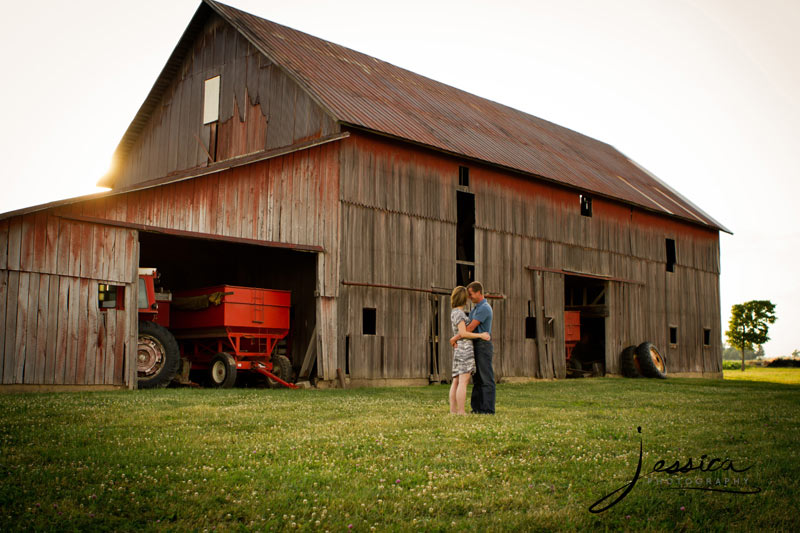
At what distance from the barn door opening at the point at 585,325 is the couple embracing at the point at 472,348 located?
1872 centimetres

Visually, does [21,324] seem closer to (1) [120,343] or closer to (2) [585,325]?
(1) [120,343]

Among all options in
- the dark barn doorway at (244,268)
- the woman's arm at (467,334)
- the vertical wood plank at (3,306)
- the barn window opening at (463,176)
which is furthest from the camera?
the barn window opening at (463,176)

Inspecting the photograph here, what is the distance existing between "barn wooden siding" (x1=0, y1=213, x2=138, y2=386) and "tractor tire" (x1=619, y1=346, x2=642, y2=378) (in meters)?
20.4

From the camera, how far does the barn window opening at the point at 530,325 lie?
87.5ft

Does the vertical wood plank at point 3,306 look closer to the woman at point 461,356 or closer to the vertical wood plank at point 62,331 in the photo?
the vertical wood plank at point 62,331

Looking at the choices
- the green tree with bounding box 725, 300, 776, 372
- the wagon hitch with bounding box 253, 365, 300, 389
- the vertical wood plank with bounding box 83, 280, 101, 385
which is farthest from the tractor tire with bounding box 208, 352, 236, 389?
the green tree with bounding box 725, 300, 776, 372

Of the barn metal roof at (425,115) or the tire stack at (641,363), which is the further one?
the tire stack at (641,363)

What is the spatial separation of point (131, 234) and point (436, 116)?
42.3 feet

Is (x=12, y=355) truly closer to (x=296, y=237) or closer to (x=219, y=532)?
(x=296, y=237)

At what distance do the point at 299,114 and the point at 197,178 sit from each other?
445 cm

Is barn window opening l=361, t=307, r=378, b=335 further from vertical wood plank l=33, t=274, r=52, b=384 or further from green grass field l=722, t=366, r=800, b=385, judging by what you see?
green grass field l=722, t=366, r=800, b=385

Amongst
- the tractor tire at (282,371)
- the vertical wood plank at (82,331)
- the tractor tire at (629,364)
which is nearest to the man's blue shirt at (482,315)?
the vertical wood plank at (82,331)

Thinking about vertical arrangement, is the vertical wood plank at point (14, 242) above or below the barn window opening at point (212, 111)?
below

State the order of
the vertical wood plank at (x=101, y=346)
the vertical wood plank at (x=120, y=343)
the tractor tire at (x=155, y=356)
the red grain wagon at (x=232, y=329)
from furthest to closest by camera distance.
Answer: the red grain wagon at (x=232, y=329) < the tractor tire at (x=155, y=356) < the vertical wood plank at (x=120, y=343) < the vertical wood plank at (x=101, y=346)
